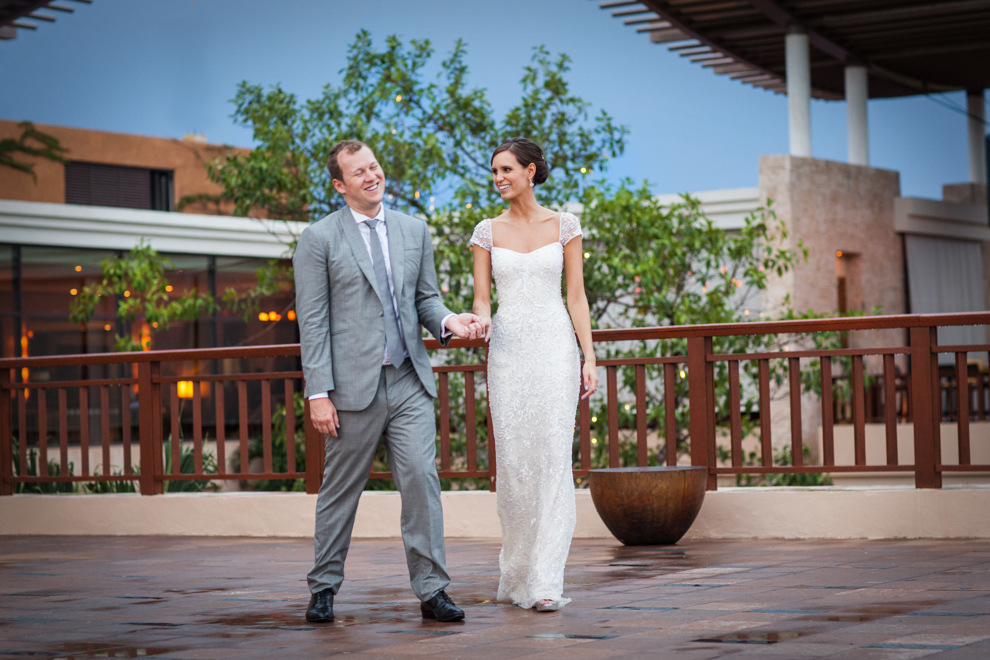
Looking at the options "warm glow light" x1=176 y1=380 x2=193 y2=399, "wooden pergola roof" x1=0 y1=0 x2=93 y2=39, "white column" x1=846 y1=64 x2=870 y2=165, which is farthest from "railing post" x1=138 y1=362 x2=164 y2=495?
"white column" x1=846 y1=64 x2=870 y2=165

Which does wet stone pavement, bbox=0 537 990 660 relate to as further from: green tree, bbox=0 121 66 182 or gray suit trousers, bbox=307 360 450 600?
green tree, bbox=0 121 66 182

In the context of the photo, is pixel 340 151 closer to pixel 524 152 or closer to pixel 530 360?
pixel 524 152

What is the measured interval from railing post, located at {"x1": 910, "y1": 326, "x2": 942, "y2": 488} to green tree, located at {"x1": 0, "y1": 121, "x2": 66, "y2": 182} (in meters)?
22.1

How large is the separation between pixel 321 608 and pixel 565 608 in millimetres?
812

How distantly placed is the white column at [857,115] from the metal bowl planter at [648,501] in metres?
11.6

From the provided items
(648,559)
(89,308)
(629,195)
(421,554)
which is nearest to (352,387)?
(421,554)

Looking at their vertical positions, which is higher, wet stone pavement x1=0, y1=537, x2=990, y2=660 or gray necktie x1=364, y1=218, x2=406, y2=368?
gray necktie x1=364, y1=218, x2=406, y2=368

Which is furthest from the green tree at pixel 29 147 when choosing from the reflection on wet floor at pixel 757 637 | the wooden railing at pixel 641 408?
the reflection on wet floor at pixel 757 637

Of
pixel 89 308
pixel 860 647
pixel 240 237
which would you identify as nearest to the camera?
pixel 860 647

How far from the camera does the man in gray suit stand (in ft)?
12.6

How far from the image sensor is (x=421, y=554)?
150 inches

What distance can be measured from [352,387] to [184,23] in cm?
3170

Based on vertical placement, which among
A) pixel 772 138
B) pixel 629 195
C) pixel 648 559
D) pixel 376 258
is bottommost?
pixel 648 559

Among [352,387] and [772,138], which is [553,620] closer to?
[352,387]
